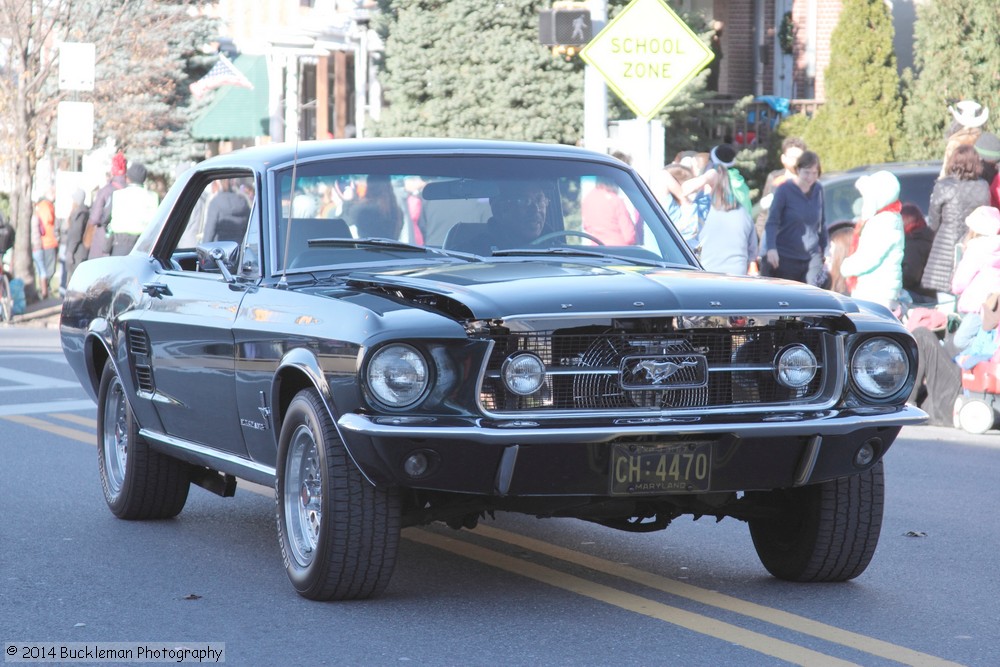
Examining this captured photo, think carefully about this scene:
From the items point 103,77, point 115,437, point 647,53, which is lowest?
point 115,437

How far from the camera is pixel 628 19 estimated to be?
50.7 ft

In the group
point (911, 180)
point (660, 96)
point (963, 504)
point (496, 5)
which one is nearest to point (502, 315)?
point (963, 504)

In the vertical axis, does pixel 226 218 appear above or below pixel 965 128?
below

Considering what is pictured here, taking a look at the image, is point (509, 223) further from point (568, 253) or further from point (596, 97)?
point (596, 97)

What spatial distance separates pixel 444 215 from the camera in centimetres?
684


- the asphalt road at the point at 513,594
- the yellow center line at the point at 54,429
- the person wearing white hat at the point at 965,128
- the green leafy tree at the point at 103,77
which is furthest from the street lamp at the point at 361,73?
the asphalt road at the point at 513,594

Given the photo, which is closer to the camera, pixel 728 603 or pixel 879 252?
pixel 728 603

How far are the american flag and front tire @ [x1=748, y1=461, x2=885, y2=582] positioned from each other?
123 feet

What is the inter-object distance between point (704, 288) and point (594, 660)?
1391 mm

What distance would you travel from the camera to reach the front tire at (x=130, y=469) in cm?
796

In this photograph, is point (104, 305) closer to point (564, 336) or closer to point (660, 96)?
point (564, 336)

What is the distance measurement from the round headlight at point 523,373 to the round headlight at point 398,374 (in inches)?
10.6

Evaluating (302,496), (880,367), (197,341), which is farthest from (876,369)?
(197,341)

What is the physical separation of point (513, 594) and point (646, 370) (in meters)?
1.08
